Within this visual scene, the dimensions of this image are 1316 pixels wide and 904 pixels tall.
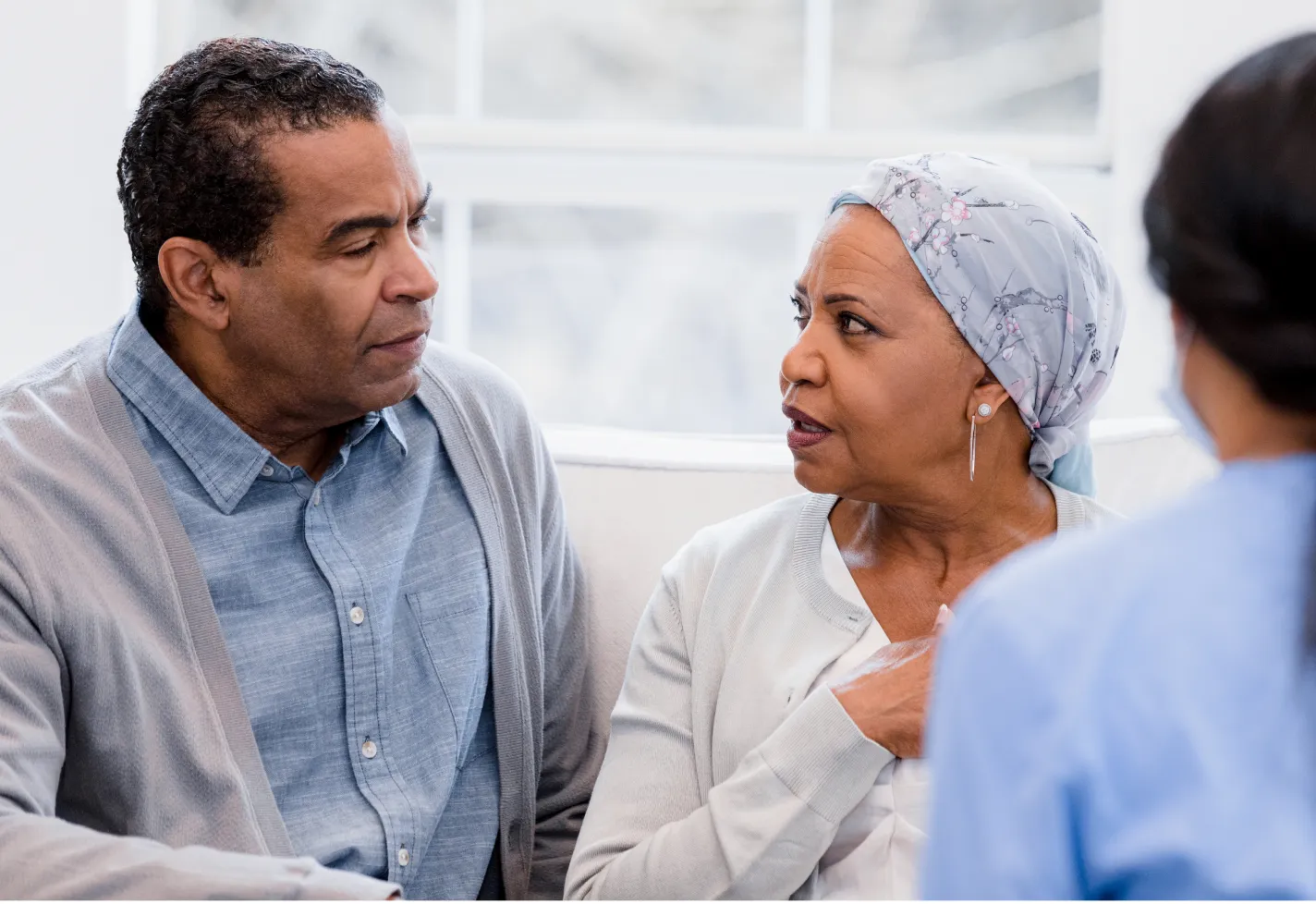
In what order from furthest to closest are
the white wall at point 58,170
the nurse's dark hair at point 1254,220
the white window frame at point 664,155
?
the white window frame at point 664,155 → the white wall at point 58,170 → the nurse's dark hair at point 1254,220

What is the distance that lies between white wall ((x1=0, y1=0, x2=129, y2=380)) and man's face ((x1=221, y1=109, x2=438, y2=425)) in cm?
146

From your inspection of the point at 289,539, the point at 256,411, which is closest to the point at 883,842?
the point at 289,539

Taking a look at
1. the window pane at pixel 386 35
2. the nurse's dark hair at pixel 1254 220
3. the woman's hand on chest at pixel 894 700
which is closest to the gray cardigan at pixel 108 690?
the woman's hand on chest at pixel 894 700

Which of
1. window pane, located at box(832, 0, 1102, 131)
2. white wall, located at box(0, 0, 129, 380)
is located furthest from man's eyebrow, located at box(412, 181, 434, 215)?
window pane, located at box(832, 0, 1102, 131)

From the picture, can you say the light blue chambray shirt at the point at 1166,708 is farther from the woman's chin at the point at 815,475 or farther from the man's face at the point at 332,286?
the man's face at the point at 332,286

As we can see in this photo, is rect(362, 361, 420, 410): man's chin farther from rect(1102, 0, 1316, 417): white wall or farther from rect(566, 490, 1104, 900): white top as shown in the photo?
rect(1102, 0, 1316, 417): white wall

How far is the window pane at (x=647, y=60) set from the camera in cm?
320

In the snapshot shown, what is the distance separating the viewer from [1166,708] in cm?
67

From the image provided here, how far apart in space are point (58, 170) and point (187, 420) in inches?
63.1

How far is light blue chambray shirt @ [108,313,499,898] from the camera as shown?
1500 mm

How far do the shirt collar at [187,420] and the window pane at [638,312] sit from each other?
1843 millimetres

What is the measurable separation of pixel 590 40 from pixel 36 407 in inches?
80.4

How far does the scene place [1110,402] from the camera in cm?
315

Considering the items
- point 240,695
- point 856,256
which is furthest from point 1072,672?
point 240,695
